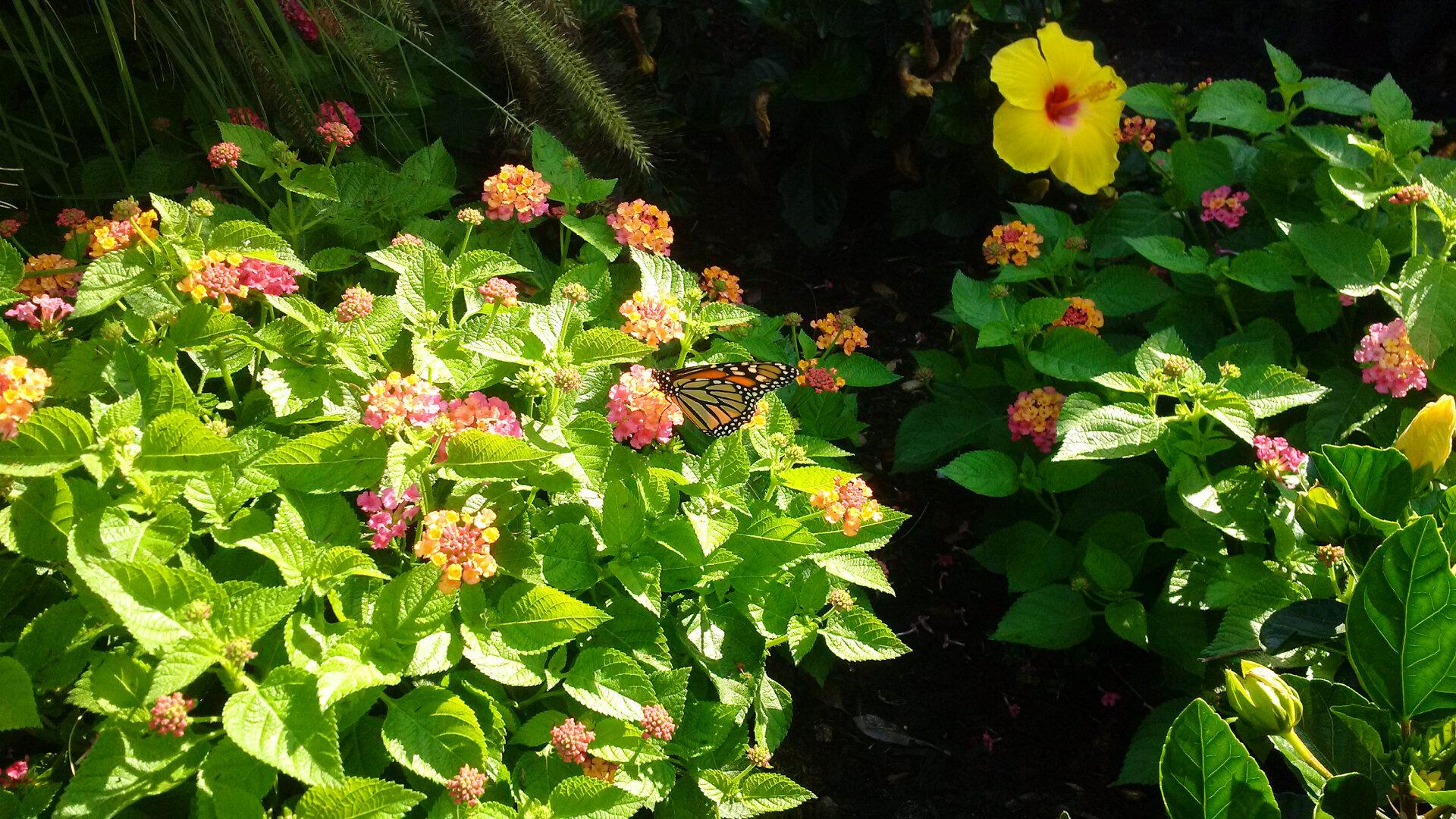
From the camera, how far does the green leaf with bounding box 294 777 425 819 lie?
1.34 m

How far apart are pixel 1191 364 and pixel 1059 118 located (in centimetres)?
107

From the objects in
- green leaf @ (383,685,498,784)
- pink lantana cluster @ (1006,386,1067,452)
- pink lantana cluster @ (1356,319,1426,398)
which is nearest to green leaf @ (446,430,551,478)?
green leaf @ (383,685,498,784)

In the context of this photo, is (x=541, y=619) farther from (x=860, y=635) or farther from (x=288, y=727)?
(x=860, y=635)

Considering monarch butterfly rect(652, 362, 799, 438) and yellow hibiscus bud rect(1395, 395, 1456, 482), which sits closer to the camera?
yellow hibiscus bud rect(1395, 395, 1456, 482)

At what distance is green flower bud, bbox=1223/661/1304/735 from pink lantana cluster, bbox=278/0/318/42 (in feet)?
6.98

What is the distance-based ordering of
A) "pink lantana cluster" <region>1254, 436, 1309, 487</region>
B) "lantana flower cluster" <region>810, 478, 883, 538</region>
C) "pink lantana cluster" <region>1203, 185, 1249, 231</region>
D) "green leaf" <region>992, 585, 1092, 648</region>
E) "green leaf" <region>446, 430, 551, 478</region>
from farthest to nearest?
"pink lantana cluster" <region>1203, 185, 1249, 231</region>, "green leaf" <region>992, 585, 1092, 648</region>, "pink lantana cluster" <region>1254, 436, 1309, 487</region>, "lantana flower cluster" <region>810, 478, 883, 538</region>, "green leaf" <region>446, 430, 551, 478</region>

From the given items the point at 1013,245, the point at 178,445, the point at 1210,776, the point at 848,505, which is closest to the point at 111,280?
the point at 178,445

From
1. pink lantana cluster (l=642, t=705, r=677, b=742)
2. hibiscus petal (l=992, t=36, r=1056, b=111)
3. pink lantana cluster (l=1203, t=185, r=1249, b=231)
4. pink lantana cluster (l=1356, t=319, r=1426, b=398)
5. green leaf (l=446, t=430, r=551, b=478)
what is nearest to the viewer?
green leaf (l=446, t=430, r=551, b=478)

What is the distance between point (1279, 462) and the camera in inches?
76.7

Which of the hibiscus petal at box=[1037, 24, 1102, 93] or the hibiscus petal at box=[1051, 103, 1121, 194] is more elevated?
the hibiscus petal at box=[1037, 24, 1102, 93]

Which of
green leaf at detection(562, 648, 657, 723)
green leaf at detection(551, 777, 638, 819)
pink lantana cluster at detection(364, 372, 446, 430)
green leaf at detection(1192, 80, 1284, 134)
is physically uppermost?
green leaf at detection(1192, 80, 1284, 134)

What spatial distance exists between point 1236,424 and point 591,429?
3.84 feet

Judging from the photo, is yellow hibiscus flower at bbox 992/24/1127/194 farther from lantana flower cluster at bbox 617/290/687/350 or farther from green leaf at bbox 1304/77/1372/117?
lantana flower cluster at bbox 617/290/687/350

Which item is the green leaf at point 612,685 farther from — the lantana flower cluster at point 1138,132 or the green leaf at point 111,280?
the lantana flower cluster at point 1138,132
